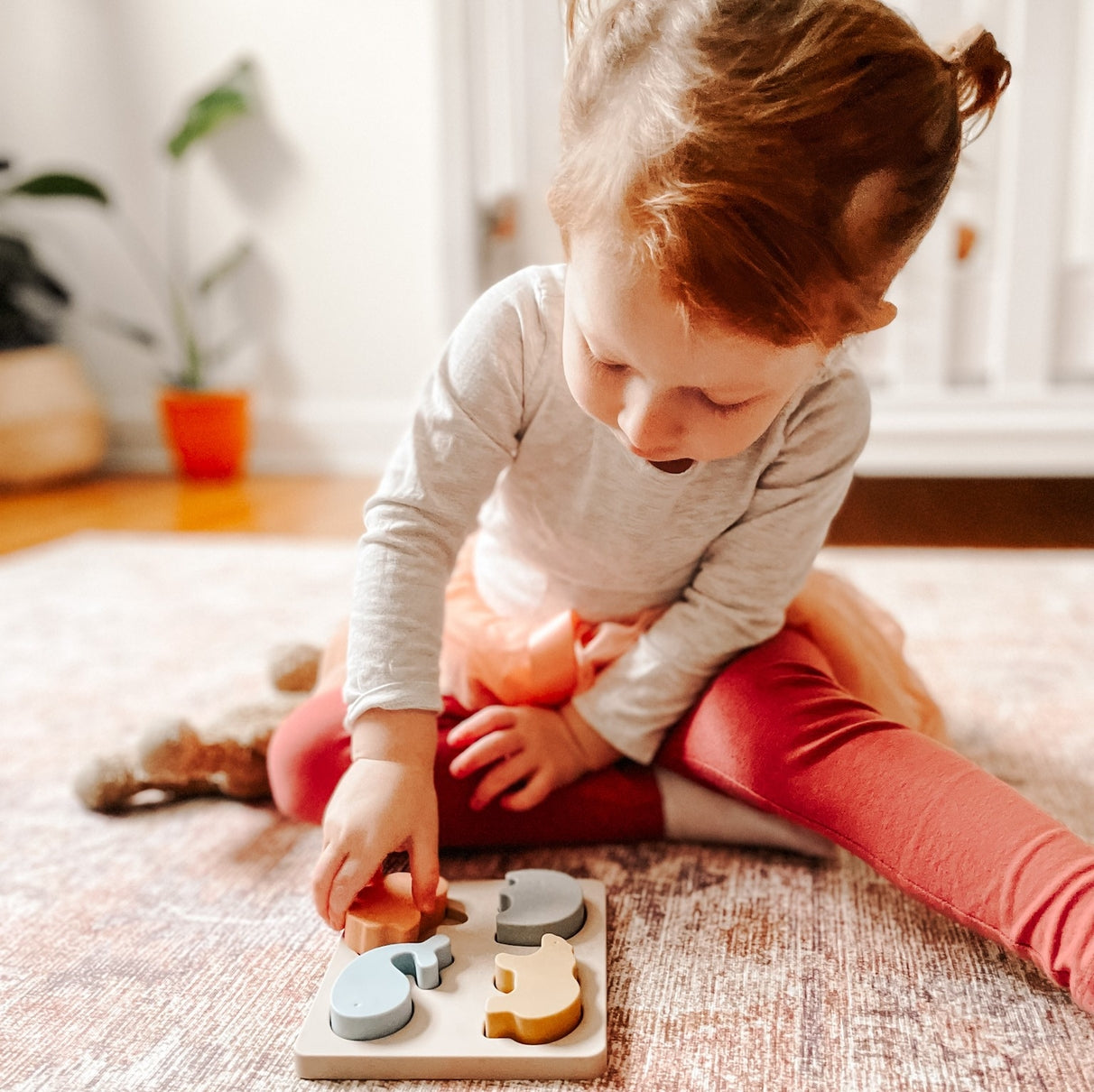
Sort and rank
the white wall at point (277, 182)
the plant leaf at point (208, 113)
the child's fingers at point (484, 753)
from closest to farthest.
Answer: the child's fingers at point (484, 753) < the plant leaf at point (208, 113) < the white wall at point (277, 182)

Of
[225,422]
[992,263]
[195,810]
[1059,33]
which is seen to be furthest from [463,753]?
[225,422]

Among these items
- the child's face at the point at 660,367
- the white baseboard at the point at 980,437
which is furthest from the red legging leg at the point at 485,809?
the white baseboard at the point at 980,437

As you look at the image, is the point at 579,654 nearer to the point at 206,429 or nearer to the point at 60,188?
the point at 206,429

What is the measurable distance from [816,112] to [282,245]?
1819 millimetres

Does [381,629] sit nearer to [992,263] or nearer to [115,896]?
[115,896]

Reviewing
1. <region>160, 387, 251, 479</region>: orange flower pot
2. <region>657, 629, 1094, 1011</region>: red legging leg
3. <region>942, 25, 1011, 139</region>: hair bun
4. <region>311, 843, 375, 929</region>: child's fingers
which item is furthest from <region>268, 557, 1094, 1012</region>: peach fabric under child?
<region>160, 387, 251, 479</region>: orange flower pot

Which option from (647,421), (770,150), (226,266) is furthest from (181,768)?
(226,266)

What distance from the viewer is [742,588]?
681 millimetres

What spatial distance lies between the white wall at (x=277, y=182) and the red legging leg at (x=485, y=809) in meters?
1.46

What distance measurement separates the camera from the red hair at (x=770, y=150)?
439mm

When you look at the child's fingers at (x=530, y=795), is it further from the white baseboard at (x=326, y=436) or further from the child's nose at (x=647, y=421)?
the white baseboard at (x=326, y=436)

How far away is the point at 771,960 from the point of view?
539 millimetres

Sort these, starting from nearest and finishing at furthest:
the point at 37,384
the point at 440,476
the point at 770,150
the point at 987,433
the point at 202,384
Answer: the point at 770,150, the point at 440,476, the point at 987,433, the point at 37,384, the point at 202,384

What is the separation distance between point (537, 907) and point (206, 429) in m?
1.68
